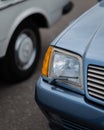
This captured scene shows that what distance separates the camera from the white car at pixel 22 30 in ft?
11.9

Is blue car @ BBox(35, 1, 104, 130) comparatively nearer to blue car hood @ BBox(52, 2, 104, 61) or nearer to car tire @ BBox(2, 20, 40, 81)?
blue car hood @ BBox(52, 2, 104, 61)

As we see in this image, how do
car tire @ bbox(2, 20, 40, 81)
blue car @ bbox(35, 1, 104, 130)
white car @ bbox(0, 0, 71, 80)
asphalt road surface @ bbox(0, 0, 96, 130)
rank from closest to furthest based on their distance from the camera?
blue car @ bbox(35, 1, 104, 130)
asphalt road surface @ bbox(0, 0, 96, 130)
white car @ bbox(0, 0, 71, 80)
car tire @ bbox(2, 20, 40, 81)

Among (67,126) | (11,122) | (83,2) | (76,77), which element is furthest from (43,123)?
(83,2)

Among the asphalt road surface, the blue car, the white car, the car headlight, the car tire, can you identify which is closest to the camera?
the blue car

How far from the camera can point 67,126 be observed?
8.61ft

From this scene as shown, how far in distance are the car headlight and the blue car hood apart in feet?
0.17

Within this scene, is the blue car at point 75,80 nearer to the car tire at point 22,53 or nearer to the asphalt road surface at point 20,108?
the asphalt road surface at point 20,108

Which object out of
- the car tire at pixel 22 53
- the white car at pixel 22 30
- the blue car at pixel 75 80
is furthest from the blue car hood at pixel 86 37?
the car tire at pixel 22 53

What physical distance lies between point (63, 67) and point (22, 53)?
1553mm

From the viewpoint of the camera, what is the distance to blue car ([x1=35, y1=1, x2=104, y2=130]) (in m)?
2.37

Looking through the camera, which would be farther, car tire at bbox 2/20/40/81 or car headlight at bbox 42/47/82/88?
car tire at bbox 2/20/40/81

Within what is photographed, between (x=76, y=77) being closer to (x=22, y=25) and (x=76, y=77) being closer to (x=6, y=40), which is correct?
(x=6, y=40)

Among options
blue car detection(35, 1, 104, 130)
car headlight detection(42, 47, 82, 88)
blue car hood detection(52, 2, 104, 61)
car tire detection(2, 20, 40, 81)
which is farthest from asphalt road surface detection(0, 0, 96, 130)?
blue car hood detection(52, 2, 104, 61)

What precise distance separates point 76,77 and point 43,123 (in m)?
1.06
